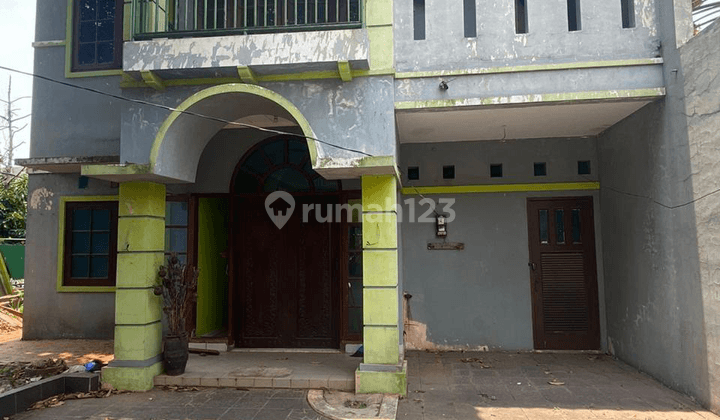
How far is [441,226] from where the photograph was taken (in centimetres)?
747

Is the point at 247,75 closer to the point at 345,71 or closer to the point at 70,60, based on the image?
the point at 345,71

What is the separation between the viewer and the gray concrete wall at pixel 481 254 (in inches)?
288

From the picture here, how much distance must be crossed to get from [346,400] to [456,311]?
2816 millimetres

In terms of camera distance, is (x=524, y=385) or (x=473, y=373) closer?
(x=524, y=385)

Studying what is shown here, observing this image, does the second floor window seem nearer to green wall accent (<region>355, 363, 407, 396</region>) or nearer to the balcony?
the balcony

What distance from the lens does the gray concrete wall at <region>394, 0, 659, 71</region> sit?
5430 millimetres

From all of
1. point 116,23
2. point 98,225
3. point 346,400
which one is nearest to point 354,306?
point 346,400

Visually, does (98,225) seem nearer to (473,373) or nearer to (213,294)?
(213,294)

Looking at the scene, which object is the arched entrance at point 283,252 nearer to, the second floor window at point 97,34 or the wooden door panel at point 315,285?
the wooden door panel at point 315,285

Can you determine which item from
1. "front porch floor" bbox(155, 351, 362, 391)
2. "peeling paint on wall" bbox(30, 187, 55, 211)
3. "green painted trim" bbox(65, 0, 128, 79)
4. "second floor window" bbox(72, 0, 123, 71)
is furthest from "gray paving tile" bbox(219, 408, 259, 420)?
"second floor window" bbox(72, 0, 123, 71)

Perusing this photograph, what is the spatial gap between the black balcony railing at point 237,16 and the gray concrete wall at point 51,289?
10.0 ft

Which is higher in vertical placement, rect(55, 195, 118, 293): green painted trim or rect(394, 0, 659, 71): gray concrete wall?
rect(394, 0, 659, 71): gray concrete wall

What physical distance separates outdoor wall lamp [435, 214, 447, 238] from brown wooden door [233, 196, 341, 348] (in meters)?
1.56

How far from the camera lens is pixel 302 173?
290 inches
